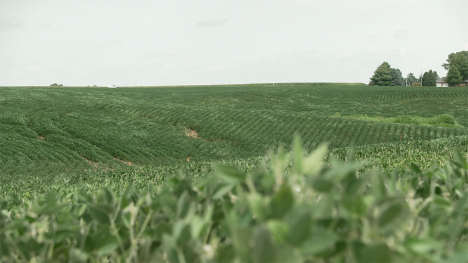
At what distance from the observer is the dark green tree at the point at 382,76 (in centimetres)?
12231

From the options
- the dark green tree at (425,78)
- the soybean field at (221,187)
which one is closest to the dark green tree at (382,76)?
the dark green tree at (425,78)

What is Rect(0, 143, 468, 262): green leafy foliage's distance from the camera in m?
0.70

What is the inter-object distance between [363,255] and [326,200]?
147mm

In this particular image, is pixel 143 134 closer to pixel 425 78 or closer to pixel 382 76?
pixel 382 76

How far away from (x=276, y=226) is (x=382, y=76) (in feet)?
435

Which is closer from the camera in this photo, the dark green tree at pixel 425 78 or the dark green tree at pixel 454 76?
the dark green tree at pixel 454 76

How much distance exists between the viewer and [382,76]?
401 feet

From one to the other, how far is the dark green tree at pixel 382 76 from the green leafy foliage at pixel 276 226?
131371 millimetres

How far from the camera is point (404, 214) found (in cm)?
77

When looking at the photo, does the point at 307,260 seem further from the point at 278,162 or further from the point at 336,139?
the point at 336,139

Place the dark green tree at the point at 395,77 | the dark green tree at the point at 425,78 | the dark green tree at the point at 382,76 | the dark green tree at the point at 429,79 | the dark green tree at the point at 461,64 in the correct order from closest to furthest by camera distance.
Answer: the dark green tree at the point at 461,64, the dark green tree at the point at 382,76, the dark green tree at the point at 429,79, the dark green tree at the point at 425,78, the dark green tree at the point at 395,77

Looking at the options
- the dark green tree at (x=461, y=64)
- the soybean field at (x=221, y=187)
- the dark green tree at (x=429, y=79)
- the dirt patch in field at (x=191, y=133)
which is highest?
the dark green tree at (x=461, y=64)

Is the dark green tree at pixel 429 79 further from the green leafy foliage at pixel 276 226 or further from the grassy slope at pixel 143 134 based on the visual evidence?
the green leafy foliage at pixel 276 226

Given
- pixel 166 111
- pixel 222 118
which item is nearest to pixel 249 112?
pixel 222 118
